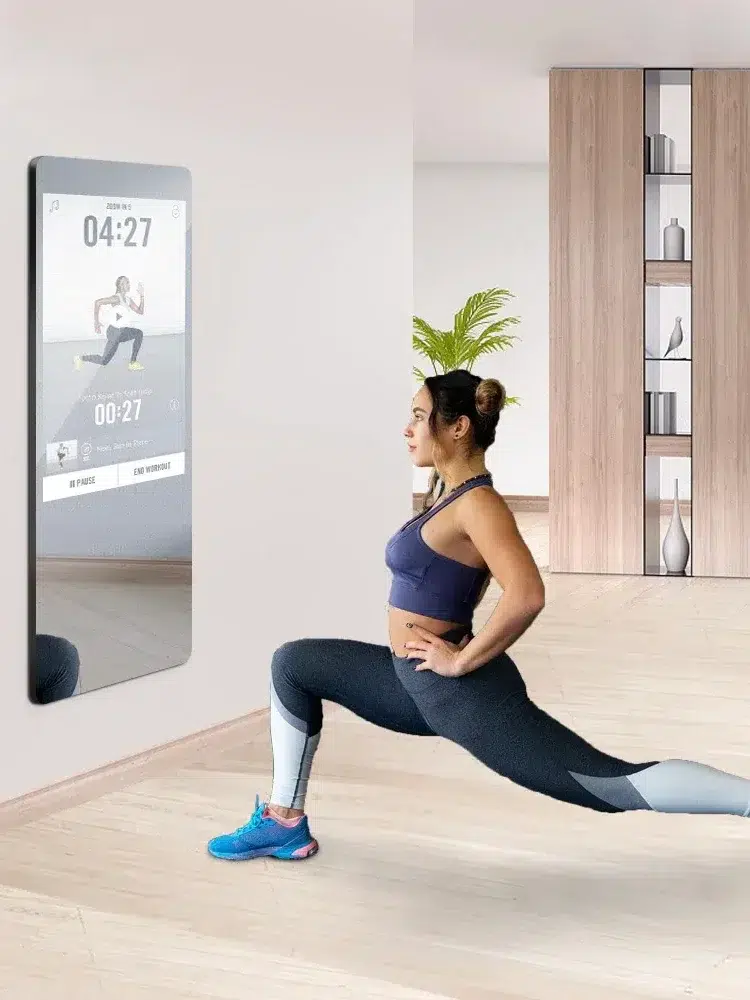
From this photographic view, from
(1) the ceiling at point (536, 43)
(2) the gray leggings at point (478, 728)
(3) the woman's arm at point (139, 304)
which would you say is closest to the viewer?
(2) the gray leggings at point (478, 728)

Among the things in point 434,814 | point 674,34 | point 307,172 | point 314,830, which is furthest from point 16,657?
point 674,34

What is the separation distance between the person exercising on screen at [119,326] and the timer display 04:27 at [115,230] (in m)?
0.10

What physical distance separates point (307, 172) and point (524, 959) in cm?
268

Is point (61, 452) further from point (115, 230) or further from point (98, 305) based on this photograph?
point (115, 230)

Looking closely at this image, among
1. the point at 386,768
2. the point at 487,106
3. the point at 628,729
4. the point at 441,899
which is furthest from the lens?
the point at 487,106

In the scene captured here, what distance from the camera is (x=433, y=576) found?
2781mm

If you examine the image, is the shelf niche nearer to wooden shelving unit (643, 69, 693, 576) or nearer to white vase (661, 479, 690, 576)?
wooden shelving unit (643, 69, 693, 576)

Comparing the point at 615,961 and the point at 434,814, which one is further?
the point at 434,814

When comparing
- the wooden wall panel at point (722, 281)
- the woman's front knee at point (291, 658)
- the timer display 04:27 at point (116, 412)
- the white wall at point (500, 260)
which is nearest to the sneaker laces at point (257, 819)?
the woman's front knee at point (291, 658)

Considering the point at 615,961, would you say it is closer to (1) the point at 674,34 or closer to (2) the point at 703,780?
(2) the point at 703,780

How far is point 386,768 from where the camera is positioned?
12.6 ft

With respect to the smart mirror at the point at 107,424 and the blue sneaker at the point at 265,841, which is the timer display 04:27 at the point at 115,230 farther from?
the blue sneaker at the point at 265,841

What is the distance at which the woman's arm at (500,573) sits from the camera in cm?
263

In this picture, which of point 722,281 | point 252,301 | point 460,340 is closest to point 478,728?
point 252,301
